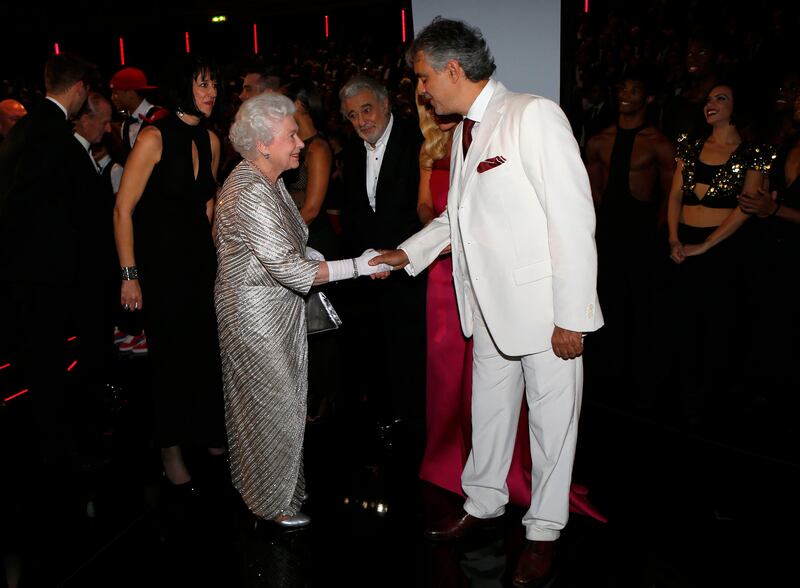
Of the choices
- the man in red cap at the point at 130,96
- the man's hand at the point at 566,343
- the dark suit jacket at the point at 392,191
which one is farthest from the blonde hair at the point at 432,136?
the man in red cap at the point at 130,96

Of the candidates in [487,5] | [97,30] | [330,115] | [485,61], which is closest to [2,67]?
[97,30]

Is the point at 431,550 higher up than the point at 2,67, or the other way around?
the point at 2,67

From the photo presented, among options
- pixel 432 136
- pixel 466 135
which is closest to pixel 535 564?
pixel 466 135

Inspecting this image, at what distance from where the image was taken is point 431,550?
265 centimetres

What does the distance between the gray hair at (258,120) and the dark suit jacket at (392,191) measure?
93cm

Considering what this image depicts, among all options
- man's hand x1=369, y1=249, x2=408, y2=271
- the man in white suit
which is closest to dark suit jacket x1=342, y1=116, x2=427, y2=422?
man's hand x1=369, y1=249, x2=408, y2=271

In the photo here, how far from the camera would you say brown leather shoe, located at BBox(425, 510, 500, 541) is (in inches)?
106

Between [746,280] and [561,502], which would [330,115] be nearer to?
[746,280]

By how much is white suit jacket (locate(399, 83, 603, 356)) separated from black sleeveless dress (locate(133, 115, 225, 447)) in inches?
47.1

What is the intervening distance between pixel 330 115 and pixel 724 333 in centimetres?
546

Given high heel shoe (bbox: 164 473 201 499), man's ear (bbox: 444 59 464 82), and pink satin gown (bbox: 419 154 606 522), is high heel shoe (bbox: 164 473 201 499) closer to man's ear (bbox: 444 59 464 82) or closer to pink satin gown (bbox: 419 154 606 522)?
pink satin gown (bbox: 419 154 606 522)

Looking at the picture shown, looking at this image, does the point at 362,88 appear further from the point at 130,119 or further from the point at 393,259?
the point at 130,119

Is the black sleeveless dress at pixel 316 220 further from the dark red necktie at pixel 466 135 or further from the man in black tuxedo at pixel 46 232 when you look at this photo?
the dark red necktie at pixel 466 135

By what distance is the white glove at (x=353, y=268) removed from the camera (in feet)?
8.64
